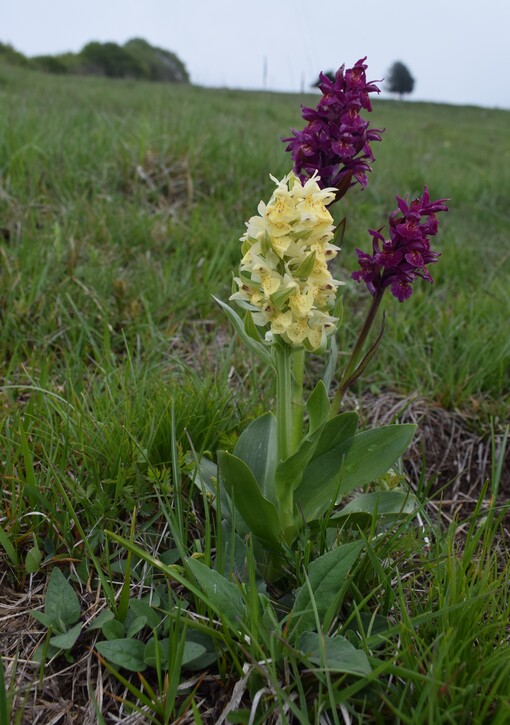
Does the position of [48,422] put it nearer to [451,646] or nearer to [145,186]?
[451,646]

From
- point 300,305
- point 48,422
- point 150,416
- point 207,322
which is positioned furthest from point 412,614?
point 207,322

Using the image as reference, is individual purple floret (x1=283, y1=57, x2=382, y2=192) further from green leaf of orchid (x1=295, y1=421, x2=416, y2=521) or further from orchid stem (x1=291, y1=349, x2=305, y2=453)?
green leaf of orchid (x1=295, y1=421, x2=416, y2=521)

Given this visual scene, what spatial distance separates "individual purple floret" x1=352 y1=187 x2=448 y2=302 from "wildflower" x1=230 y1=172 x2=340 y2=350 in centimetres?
22

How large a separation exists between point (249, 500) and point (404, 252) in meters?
0.74

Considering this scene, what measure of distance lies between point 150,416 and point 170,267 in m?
1.37

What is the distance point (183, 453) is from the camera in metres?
1.77

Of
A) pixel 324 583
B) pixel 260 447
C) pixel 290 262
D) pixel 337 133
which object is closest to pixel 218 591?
pixel 324 583

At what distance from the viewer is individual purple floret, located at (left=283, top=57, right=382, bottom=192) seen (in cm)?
161

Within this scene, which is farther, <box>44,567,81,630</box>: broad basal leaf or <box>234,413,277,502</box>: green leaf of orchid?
<box>234,413,277,502</box>: green leaf of orchid

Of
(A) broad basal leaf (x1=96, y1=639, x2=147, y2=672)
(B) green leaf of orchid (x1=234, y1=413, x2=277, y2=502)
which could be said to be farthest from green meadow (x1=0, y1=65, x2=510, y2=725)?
(B) green leaf of orchid (x1=234, y1=413, x2=277, y2=502)

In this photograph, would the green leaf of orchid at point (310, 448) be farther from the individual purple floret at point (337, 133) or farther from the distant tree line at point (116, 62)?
the distant tree line at point (116, 62)

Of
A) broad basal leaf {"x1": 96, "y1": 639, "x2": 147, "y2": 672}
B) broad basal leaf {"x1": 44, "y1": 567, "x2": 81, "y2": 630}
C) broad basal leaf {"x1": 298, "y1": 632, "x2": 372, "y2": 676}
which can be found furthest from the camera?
broad basal leaf {"x1": 44, "y1": 567, "x2": 81, "y2": 630}

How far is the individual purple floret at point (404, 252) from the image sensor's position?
1.50 metres

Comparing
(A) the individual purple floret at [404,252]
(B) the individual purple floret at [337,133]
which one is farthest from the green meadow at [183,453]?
(B) the individual purple floret at [337,133]
